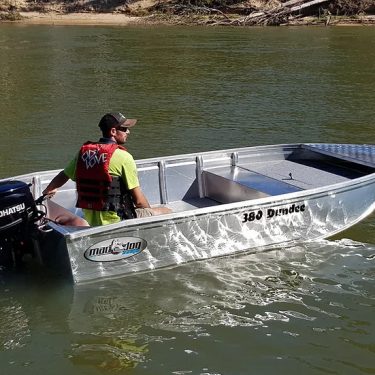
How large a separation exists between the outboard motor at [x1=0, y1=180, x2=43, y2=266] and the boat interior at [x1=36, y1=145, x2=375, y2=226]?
4.24 ft

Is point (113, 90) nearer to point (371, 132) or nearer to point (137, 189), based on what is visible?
point (371, 132)

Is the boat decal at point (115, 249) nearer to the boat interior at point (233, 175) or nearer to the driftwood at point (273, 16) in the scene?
the boat interior at point (233, 175)

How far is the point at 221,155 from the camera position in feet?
26.8

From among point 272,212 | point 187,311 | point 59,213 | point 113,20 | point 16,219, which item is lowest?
point 187,311

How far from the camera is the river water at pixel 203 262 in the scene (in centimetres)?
521

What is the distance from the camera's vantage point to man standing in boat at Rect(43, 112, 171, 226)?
18.8 feet

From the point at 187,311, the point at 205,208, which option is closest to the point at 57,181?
the point at 205,208

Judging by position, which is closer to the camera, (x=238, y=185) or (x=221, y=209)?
(x=221, y=209)

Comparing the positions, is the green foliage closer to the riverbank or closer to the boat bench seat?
the riverbank

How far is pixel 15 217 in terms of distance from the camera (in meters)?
5.70

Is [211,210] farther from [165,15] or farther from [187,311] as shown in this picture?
[165,15]

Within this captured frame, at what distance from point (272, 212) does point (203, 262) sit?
2.62 feet

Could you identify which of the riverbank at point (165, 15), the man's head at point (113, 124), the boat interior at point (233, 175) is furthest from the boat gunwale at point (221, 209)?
the riverbank at point (165, 15)

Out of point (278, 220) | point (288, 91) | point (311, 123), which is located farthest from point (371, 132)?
point (278, 220)
